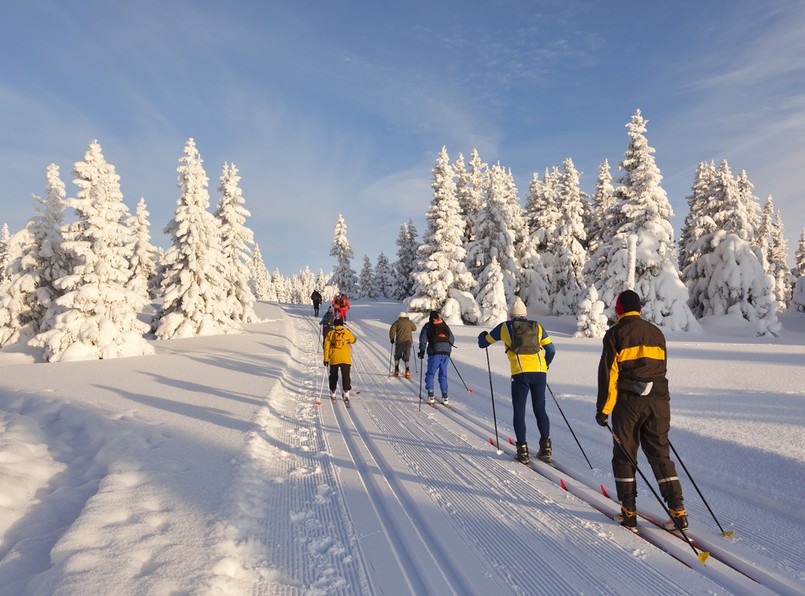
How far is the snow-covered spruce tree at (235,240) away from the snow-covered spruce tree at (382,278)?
30987 mm

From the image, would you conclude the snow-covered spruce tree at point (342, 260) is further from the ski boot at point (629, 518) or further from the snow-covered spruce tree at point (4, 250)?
the ski boot at point (629, 518)

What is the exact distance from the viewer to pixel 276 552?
3.74 m

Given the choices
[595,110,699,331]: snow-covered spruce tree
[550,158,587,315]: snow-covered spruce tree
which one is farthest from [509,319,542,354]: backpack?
[550,158,587,315]: snow-covered spruce tree

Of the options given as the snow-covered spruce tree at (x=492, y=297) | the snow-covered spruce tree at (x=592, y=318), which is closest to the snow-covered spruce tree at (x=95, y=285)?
the snow-covered spruce tree at (x=492, y=297)

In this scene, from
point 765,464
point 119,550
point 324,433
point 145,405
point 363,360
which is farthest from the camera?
point 363,360

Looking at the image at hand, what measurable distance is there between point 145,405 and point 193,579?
691cm

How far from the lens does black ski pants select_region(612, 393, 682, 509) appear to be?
403cm

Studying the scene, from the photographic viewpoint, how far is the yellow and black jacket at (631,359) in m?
4.07

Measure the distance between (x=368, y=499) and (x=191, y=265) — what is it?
25484mm

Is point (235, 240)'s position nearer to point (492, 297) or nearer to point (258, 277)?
point (492, 297)

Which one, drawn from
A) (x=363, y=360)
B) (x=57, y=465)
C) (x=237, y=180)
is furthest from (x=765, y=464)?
(x=237, y=180)

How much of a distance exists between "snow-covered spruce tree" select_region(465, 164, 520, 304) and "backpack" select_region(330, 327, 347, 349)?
77.2 feet

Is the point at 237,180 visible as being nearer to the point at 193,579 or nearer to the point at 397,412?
the point at 397,412

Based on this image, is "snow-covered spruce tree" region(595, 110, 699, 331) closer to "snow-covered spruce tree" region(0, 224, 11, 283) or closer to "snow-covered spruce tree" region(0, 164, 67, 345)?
"snow-covered spruce tree" region(0, 164, 67, 345)
